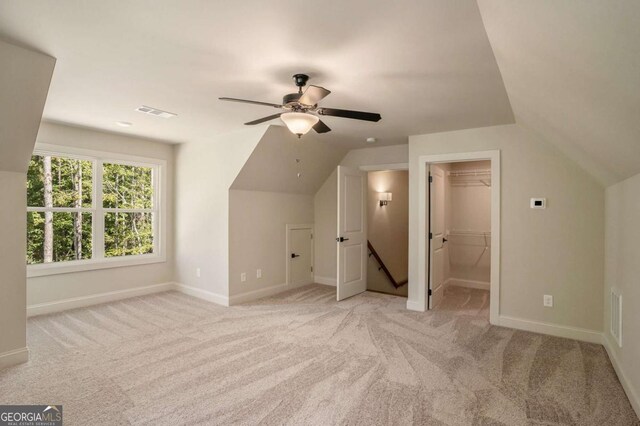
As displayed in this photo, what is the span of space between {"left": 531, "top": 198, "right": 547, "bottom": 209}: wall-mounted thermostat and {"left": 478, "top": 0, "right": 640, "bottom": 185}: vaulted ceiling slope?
0.94 metres

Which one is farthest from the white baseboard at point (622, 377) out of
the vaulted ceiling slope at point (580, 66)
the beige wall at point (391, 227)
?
the beige wall at point (391, 227)

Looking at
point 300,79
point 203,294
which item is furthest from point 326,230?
point 300,79

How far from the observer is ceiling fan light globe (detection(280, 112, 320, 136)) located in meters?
2.53

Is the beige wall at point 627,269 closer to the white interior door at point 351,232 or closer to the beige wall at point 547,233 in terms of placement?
the beige wall at point 547,233

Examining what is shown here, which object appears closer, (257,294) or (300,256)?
(257,294)

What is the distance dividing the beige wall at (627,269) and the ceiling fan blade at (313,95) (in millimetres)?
2217

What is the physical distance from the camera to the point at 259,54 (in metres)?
2.21

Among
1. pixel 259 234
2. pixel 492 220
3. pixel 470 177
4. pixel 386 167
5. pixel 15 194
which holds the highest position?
pixel 386 167

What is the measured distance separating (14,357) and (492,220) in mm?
4924

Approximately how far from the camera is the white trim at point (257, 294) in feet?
15.3

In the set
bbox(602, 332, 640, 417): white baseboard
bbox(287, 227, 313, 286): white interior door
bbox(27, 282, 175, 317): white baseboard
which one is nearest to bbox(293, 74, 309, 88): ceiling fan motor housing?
bbox(602, 332, 640, 417): white baseboard

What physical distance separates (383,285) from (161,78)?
5298 mm

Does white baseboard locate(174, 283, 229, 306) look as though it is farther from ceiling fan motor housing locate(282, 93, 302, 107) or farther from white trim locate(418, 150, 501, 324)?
ceiling fan motor housing locate(282, 93, 302, 107)

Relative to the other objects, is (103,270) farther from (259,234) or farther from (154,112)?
(154,112)
